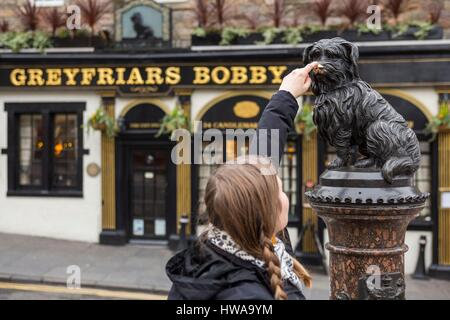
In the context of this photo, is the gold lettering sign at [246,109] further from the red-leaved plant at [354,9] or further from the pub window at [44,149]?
the pub window at [44,149]

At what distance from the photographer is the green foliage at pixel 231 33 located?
11.4 meters

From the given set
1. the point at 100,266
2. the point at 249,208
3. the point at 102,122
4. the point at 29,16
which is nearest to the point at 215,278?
the point at 249,208

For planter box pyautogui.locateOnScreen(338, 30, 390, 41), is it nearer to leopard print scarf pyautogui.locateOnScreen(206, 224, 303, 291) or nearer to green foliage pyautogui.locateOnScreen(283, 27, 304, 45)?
green foliage pyautogui.locateOnScreen(283, 27, 304, 45)

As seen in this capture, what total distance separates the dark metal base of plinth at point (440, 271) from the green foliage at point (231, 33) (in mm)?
6320

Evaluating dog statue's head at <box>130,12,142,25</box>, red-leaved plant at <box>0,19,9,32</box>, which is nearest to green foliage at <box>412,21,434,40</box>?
dog statue's head at <box>130,12,142,25</box>

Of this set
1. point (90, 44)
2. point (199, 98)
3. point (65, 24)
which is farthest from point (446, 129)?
point (65, 24)

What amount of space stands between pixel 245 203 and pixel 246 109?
31.9 feet

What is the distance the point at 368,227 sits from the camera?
2.95 metres

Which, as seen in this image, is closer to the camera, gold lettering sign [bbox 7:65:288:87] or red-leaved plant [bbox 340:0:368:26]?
red-leaved plant [bbox 340:0:368:26]

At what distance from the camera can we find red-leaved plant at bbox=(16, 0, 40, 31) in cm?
1240

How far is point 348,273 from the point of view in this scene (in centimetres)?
301

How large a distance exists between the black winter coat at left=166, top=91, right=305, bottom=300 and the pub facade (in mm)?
9021

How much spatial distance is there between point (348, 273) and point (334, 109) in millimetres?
969

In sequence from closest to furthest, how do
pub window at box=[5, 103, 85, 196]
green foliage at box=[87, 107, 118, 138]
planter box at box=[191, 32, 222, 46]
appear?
green foliage at box=[87, 107, 118, 138]
planter box at box=[191, 32, 222, 46]
pub window at box=[5, 103, 85, 196]
